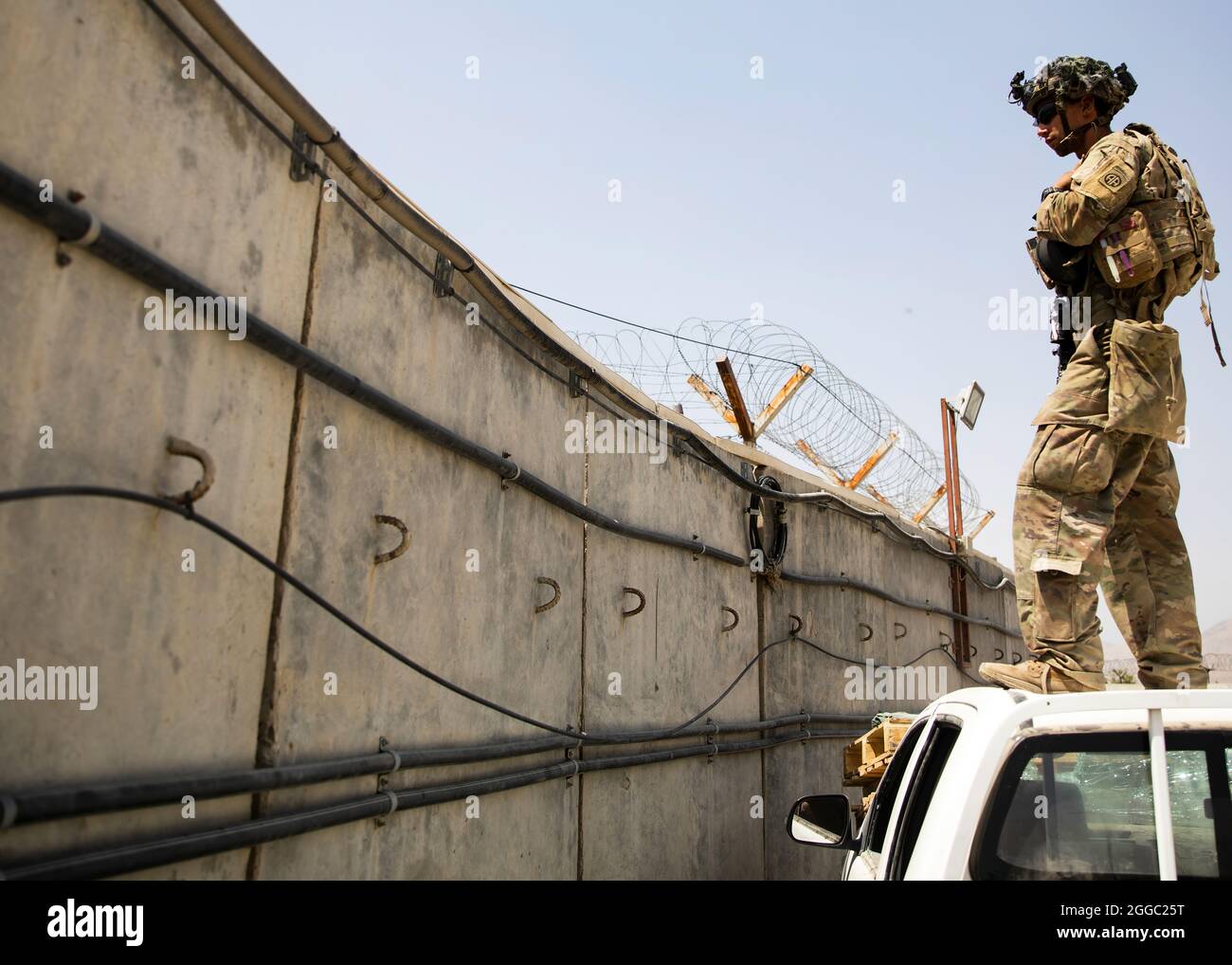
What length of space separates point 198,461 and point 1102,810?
6.36 ft

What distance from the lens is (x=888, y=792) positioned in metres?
2.79

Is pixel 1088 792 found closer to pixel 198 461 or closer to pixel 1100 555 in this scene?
pixel 1100 555

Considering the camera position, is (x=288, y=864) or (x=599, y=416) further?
(x=599, y=416)

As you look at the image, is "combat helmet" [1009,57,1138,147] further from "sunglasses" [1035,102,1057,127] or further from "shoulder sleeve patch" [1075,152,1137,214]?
"shoulder sleeve patch" [1075,152,1137,214]

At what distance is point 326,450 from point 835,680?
→ 4809 mm

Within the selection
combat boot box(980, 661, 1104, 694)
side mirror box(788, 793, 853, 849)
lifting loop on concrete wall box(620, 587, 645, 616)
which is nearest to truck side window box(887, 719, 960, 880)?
side mirror box(788, 793, 853, 849)

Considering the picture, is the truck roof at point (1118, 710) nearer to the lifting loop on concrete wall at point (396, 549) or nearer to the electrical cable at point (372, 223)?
the lifting loop on concrete wall at point (396, 549)

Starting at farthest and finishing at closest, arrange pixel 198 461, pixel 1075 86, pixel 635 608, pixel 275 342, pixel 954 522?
1. pixel 954 522
2. pixel 635 608
3. pixel 1075 86
4. pixel 275 342
5. pixel 198 461

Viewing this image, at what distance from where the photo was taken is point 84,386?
1.98 m

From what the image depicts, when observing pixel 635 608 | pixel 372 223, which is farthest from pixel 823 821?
pixel 372 223

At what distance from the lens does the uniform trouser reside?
327cm

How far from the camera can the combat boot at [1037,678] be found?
3125 mm
